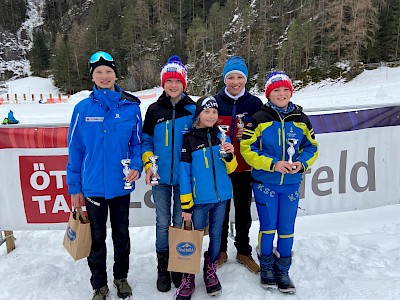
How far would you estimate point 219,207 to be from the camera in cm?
329

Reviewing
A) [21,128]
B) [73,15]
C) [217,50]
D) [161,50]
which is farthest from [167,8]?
[21,128]

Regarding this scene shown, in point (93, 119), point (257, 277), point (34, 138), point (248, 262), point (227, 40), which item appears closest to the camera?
point (93, 119)

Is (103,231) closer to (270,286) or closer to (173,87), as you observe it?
(173,87)

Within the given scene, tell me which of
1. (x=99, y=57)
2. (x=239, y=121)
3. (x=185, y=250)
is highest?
(x=99, y=57)

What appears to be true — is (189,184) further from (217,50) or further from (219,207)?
(217,50)

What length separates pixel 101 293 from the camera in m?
3.31

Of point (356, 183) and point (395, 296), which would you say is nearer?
point (395, 296)

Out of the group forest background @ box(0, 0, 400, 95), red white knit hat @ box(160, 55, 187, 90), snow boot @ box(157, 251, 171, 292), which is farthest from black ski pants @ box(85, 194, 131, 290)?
forest background @ box(0, 0, 400, 95)

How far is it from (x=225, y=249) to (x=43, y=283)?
196cm

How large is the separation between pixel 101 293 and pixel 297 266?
2.02 metres

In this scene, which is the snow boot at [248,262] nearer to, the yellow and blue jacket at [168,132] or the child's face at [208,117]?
the yellow and blue jacket at [168,132]

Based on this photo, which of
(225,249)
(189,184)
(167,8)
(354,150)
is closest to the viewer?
(189,184)

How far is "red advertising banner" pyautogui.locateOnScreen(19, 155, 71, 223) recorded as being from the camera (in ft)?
13.8

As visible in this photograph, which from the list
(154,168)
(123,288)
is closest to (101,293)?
(123,288)
